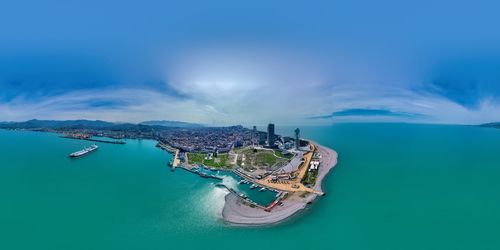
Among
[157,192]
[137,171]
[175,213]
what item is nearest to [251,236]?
[175,213]

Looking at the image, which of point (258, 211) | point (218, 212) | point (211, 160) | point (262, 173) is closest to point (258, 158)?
point (211, 160)

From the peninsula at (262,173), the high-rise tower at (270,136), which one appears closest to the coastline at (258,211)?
the peninsula at (262,173)

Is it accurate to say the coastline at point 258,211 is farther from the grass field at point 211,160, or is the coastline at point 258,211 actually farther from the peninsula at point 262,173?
the grass field at point 211,160

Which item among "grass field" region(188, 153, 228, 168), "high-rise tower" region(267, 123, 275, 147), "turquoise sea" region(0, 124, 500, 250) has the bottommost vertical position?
"turquoise sea" region(0, 124, 500, 250)

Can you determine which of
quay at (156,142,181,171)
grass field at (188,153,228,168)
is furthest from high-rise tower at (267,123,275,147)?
quay at (156,142,181,171)

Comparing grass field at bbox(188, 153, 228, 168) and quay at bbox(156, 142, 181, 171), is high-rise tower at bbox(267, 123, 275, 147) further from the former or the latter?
quay at bbox(156, 142, 181, 171)

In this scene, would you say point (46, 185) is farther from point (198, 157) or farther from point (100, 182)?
point (198, 157)

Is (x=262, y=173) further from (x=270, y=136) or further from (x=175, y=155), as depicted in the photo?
(x=175, y=155)

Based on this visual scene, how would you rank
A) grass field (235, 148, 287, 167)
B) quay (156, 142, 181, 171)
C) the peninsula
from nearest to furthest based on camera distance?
1. the peninsula
2. grass field (235, 148, 287, 167)
3. quay (156, 142, 181, 171)
